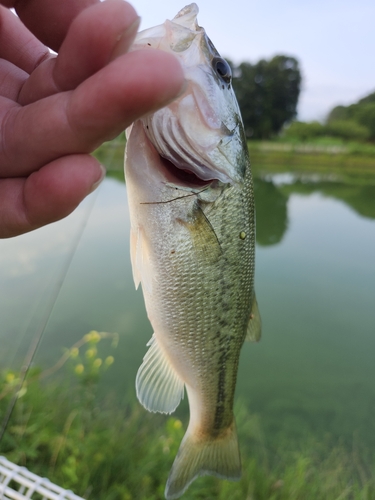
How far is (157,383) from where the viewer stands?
38.4 inches

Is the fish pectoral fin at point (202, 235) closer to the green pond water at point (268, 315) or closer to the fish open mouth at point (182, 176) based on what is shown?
the fish open mouth at point (182, 176)

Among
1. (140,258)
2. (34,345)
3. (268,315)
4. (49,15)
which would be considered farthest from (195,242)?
(268,315)

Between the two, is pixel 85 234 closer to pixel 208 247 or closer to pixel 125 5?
pixel 208 247

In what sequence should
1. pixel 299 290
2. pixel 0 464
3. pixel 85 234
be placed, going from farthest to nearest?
1. pixel 85 234
2. pixel 299 290
3. pixel 0 464

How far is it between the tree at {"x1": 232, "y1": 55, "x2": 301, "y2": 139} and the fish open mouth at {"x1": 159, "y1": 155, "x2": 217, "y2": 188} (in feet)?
56.5

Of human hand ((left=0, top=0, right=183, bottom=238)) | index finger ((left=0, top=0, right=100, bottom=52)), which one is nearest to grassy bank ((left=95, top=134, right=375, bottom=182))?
index finger ((left=0, top=0, right=100, bottom=52))

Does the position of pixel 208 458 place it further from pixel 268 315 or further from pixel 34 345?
pixel 268 315

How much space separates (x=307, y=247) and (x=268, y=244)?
0.65 m

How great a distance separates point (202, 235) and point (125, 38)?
1.48 ft

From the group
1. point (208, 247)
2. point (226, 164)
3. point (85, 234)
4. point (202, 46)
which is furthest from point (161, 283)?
point (85, 234)

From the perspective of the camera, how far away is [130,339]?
329 cm

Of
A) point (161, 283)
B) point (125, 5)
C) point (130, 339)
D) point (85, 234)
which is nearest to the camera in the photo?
point (125, 5)

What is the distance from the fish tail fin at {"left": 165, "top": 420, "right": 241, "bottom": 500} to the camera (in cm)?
100

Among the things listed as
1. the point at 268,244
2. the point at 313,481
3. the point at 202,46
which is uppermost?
the point at 268,244
